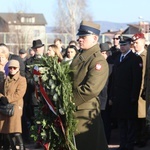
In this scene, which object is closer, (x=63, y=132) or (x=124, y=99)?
(x=63, y=132)

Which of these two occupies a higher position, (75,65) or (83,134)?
(75,65)

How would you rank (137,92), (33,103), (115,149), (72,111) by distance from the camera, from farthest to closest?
(33,103) → (115,149) → (137,92) → (72,111)

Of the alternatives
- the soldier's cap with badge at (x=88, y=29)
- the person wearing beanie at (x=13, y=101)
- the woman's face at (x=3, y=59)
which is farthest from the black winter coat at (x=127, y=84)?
the soldier's cap with badge at (x=88, y=29)

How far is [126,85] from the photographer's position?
8.51 m

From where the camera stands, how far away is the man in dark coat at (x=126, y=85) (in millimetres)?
8423

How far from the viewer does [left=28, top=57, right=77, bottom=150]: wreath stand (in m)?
5.35

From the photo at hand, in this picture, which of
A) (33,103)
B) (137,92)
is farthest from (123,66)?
(33,103)

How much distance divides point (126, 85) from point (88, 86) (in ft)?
10.8

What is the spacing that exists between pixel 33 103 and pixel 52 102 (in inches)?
187

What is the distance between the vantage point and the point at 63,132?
540cm

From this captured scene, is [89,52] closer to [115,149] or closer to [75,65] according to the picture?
[75,65]

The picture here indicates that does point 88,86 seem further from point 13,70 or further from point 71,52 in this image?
point 71,52

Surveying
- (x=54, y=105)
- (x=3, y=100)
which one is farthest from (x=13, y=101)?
(x=54, y=105)

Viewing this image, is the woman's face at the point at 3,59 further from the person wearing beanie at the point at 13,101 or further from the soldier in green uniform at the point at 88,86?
the soldier in green uniform at the point at 88,86
